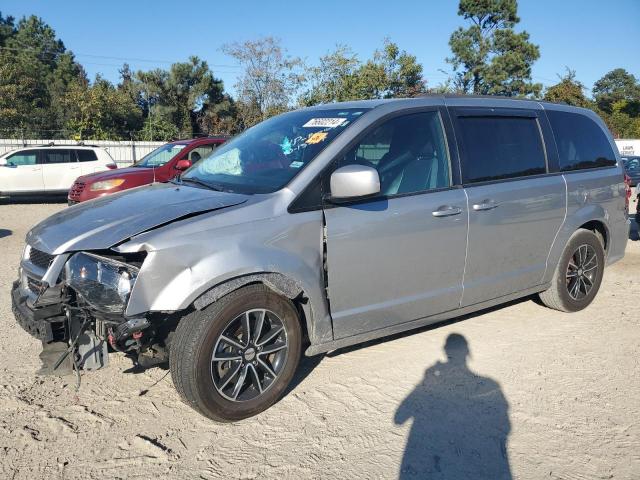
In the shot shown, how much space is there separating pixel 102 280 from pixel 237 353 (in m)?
0.87

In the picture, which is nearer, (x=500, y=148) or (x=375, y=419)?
(x=375, y=419)

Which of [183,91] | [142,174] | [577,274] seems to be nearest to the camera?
[577,274]

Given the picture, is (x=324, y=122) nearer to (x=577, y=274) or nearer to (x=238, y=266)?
(x=238, y=266)

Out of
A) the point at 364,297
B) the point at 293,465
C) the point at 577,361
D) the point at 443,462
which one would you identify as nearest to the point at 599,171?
the point at 577,361

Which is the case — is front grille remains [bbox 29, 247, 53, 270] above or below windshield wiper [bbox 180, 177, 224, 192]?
below

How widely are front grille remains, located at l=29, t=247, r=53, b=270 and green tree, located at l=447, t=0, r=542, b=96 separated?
43.1 meters

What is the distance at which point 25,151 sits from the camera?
48.6 feet

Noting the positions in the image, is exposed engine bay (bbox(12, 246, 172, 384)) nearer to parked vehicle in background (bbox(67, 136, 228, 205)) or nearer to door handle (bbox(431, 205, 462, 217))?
door handle (bbox(431, 205, 462, 217))

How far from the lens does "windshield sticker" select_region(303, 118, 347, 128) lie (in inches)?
146

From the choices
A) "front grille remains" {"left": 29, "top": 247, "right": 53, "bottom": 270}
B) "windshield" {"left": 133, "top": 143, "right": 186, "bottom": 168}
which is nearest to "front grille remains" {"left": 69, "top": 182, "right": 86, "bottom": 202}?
"windshield" {"left": 133, "top": 143, "right": 186, "bottom": 168}

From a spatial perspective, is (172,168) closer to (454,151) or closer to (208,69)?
(454,151)

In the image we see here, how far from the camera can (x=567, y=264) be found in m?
4.90

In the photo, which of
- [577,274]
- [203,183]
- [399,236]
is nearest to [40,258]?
[203,183]

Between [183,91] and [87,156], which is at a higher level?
[183,91]
